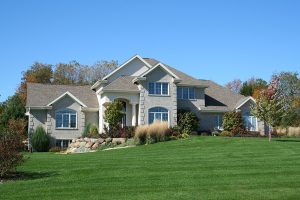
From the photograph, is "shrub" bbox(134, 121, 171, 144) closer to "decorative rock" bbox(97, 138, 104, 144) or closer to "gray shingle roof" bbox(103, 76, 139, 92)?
"decorative rock" bbox(97, 138, 104, 144)

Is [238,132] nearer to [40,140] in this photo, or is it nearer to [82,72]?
[40,140]

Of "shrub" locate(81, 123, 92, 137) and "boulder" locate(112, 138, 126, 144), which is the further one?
"shrub" locate(81, 123, 92, 137)

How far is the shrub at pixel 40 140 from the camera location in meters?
37.5

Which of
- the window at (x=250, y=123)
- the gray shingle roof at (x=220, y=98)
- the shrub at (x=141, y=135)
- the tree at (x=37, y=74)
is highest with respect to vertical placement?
the tree at (x=37, y=74)

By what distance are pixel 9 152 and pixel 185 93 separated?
27562mm

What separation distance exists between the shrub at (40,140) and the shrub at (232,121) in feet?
54.2

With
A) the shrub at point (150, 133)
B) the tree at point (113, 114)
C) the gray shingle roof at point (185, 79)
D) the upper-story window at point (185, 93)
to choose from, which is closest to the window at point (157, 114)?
the tree at point (113, 114)

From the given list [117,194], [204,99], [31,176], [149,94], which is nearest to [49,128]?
[149,94]

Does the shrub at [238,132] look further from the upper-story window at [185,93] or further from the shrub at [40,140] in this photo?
the shrub at [40,140]

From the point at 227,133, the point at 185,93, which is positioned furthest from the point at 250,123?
the point at 185,93

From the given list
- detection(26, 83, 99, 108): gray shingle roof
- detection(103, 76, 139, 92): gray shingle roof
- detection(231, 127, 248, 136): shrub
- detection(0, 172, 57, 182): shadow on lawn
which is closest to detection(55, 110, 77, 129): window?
detection(26, 83, 99, 108): gray shingle roof

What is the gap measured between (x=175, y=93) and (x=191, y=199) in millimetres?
27791

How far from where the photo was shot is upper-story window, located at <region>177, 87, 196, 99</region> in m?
41.3

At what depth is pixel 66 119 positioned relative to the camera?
39.4 meters
